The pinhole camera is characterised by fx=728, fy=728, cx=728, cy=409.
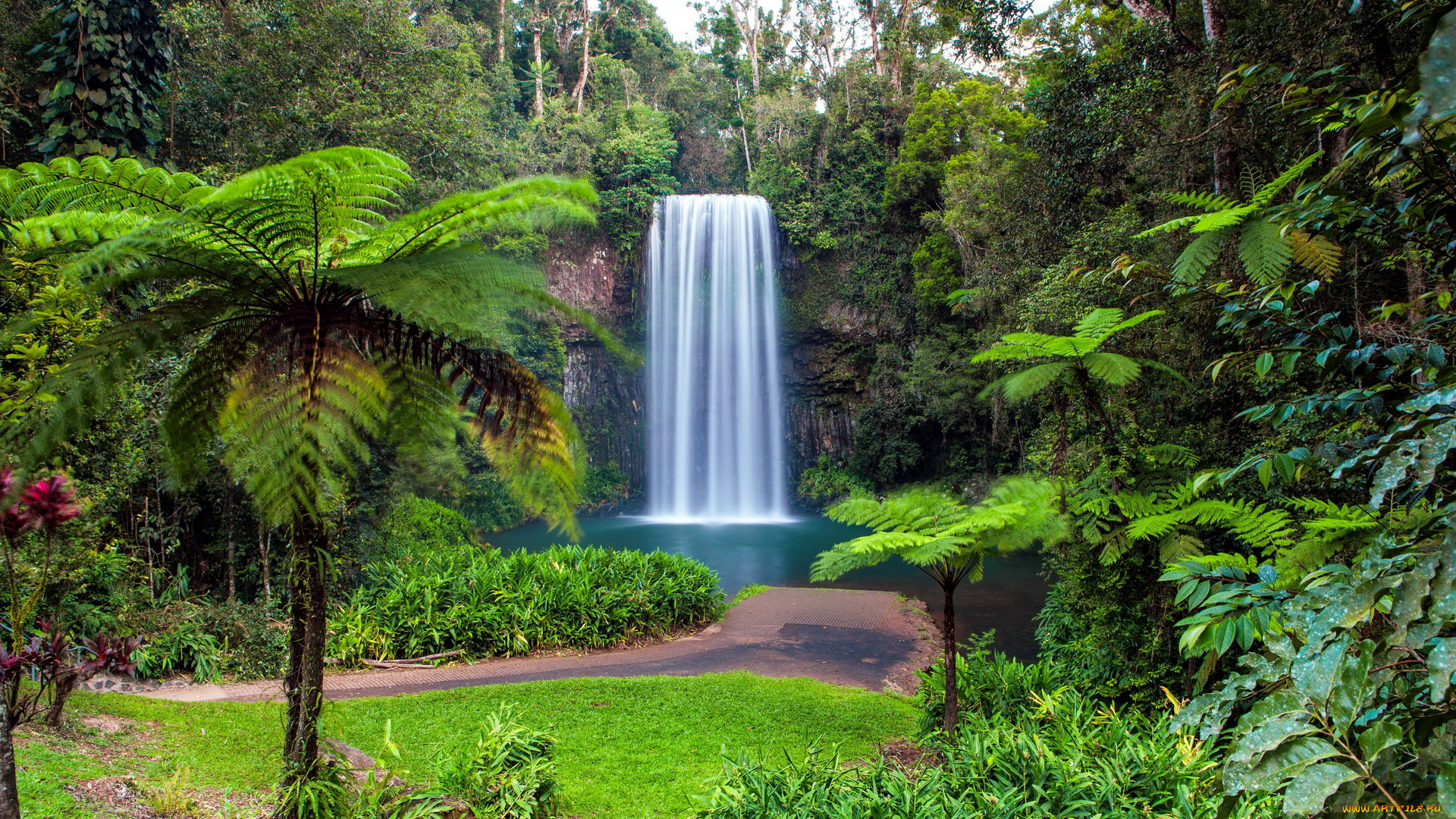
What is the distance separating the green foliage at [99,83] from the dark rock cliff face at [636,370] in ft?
47.0

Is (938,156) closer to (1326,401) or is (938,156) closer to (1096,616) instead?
(1096,616)

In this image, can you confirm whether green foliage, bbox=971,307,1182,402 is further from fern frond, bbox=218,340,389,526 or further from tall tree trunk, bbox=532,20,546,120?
tall tree trunk, bbox=532,20,546,120

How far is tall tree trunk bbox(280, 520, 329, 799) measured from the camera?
253 centimetres

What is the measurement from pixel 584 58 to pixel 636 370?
1382 cm

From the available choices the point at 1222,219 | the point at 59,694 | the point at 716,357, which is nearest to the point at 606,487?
the point at 716,357

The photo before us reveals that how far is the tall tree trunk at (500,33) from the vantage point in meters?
25.3

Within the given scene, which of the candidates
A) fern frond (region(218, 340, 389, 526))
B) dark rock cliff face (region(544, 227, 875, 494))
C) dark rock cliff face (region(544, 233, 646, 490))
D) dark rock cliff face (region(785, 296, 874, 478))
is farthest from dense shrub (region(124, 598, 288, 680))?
dark rock cliff face (region(785, 296, 874, 478))

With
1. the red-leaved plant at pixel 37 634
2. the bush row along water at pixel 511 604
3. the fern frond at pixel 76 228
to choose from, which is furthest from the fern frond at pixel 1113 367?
the bush row along water at pixel 511 604

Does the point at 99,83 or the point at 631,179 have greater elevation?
the point at 631,179

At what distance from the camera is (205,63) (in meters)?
11.0

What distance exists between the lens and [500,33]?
83.8ft

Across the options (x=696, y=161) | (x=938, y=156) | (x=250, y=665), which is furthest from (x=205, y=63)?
(x=696, y=161)

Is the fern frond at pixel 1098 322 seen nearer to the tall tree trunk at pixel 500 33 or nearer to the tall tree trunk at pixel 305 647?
the tall tree trunk at pixel 305 647

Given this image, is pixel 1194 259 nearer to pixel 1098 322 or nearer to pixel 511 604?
pixel 1098 322
